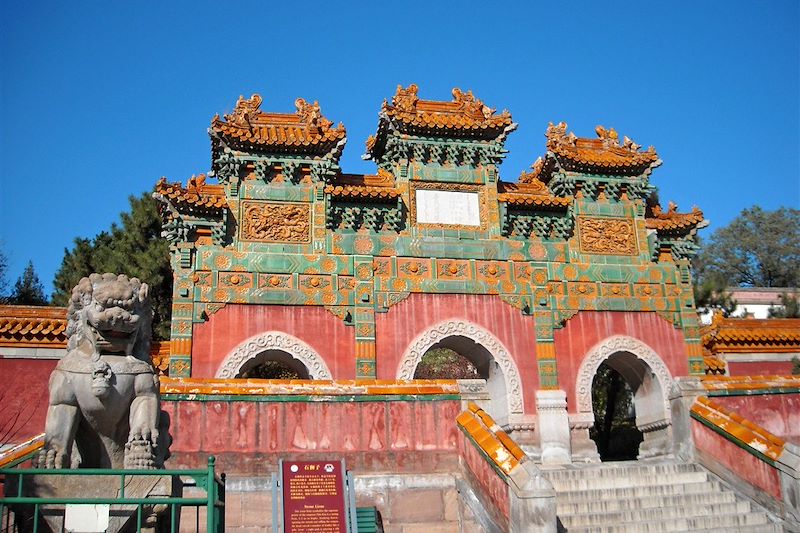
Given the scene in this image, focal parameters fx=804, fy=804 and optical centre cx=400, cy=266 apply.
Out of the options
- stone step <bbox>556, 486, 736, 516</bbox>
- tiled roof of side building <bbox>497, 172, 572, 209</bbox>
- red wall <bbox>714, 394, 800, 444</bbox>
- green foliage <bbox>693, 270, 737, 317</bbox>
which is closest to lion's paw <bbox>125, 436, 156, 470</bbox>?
stone step <bbox>556, 486, 736, 516</bbox>

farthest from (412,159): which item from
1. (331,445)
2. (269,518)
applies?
(269,518)

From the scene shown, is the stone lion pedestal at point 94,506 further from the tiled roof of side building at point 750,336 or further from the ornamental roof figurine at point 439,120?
the tiled roof of side building at point 750,336

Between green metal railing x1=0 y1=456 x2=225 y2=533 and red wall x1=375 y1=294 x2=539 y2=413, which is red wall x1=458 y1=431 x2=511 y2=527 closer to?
green metal railing x1=0 y1=456 x2=225 y2=533

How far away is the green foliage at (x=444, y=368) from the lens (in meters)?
31.5

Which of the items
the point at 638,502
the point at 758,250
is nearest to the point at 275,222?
Answer: the point at 638,502

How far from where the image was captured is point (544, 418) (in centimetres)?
1678

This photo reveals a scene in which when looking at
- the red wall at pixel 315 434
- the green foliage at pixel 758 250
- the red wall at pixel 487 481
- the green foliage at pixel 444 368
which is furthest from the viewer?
the green foliage at pixel 758 250

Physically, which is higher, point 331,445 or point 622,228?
point 622,228

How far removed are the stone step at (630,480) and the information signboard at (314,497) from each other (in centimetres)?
421

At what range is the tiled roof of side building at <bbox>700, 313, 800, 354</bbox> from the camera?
18750 millimetres

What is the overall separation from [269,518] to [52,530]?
13.8ft

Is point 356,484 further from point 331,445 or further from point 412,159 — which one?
point 412,159

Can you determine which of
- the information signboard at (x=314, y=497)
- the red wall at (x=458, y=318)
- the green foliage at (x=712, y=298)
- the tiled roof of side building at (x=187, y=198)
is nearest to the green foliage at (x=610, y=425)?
the green foliage at (x=712, y=298)

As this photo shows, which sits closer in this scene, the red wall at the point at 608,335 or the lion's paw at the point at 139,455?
the lion's paw at the point at 139,455
